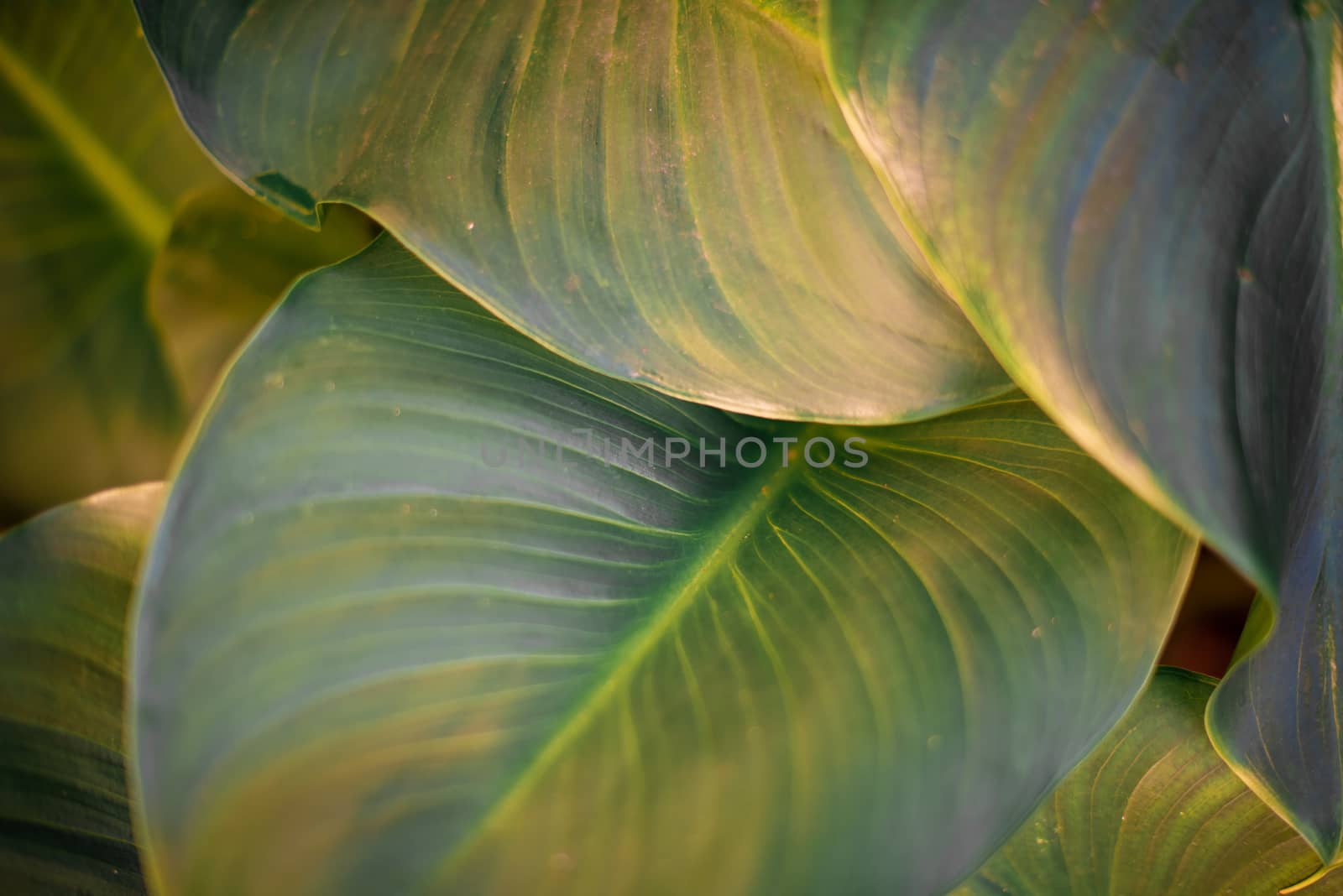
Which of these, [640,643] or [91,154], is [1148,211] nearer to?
[640,643]

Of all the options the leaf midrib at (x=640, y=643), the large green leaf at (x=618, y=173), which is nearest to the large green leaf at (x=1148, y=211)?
the large green leaf at (x=618, y=173)

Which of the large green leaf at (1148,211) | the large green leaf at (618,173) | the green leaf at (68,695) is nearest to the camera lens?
the large green leaf at (1148,211)

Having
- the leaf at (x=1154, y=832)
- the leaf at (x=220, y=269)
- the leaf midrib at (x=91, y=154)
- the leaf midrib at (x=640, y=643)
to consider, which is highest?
the leaf midrib at (x=91, y=154)

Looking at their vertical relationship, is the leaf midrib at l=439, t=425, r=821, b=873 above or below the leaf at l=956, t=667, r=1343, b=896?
above

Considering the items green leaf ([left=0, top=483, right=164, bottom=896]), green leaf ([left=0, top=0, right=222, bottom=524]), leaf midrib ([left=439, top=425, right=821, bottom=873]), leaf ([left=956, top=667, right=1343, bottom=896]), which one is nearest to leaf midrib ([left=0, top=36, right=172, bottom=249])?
green leaf ([left=0, top=0, right=222, bottom=524])

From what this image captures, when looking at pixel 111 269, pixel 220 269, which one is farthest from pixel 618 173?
pixel 111 269

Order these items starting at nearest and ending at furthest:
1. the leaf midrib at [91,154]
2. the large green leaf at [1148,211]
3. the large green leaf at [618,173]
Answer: the large green leaf at [1148,211], the large green leaf at [618,173], the leaf midrib at [91,154]

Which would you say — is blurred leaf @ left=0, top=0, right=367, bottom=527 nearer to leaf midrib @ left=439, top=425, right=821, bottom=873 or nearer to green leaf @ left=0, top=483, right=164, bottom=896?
green leaf @ left=0, top=483, right=164, bottom=896

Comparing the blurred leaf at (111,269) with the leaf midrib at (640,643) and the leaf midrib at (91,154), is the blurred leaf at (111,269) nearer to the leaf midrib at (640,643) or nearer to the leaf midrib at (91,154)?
the leaf midrib at (91,154)
